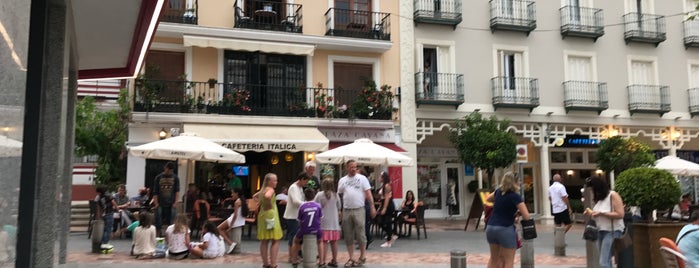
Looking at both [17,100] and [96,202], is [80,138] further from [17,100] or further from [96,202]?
[17,100]

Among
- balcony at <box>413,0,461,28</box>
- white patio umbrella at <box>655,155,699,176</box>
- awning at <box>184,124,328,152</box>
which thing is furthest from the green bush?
balcony at <box>413,0,461,28</box>

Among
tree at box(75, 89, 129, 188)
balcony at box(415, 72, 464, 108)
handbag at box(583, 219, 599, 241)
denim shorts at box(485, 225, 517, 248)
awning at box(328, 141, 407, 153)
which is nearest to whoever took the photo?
denim shorts at box(485, 225, 517, 248)

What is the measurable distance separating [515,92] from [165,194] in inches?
551

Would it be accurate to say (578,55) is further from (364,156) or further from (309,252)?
(309,252)

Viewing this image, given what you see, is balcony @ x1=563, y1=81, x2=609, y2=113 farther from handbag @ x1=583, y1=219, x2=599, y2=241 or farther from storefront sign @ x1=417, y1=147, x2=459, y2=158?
handbag @ x1=583, y1=219, x2=599, y2=241

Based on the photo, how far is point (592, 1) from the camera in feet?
74.7

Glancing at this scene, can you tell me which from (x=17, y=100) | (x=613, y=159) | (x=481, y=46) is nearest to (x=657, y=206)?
(x=17, y=100)

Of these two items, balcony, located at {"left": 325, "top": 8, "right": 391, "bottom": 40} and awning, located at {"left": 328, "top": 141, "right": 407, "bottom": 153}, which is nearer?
awning, located at {"left": 328, "top": 141, "right": 407, "bottom": 153}

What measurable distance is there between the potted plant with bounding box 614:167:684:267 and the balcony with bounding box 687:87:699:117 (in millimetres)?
16364

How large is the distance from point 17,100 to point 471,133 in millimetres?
17274

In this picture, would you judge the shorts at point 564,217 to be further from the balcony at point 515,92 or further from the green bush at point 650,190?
the balcony at point 515,92

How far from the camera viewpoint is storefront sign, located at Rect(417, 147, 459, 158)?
2331 centimetres

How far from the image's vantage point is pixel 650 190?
9336mm

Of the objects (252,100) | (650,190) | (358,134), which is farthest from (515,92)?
(650,190)
